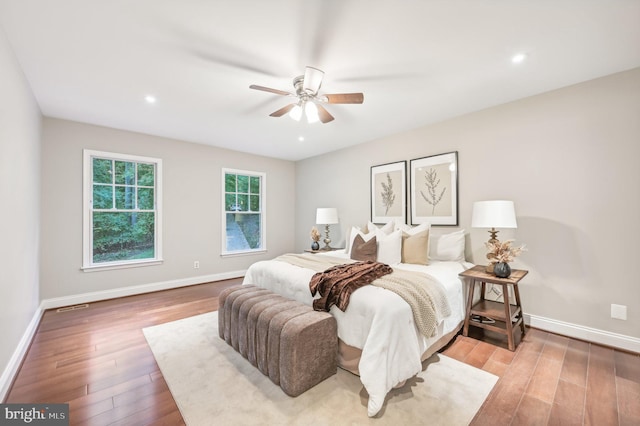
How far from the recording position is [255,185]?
19.4 ft

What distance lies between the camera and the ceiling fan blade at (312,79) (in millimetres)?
2111

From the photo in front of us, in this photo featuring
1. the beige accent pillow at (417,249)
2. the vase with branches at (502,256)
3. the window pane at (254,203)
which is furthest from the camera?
the window pane at (254,203)

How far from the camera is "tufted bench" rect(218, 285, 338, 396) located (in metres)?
1.90

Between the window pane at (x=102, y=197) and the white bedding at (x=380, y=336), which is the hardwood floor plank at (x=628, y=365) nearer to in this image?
the white bedding at (x=380, y=336)

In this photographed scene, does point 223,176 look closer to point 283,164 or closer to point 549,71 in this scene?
point 283,164

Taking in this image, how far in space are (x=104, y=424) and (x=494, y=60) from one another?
13.0ft

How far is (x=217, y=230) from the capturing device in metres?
5.27

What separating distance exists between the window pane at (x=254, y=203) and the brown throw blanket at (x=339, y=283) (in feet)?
12.1

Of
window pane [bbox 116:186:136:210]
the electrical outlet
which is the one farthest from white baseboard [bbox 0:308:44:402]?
the electrical outlet

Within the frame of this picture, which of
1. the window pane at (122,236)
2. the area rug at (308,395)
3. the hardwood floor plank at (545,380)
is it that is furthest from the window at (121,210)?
the hardwood floor plank at (545,380)

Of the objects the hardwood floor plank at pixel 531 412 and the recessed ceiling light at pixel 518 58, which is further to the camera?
the recessed ceiling light at pixel 518 58

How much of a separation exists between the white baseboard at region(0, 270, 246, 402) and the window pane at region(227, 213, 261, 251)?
0.57 metres

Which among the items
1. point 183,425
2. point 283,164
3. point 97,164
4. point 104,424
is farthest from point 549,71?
point 97,164

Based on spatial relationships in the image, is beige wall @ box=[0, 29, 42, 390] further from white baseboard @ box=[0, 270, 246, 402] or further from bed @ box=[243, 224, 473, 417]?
bed @ box=[243, 224, 473, 417]
